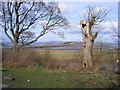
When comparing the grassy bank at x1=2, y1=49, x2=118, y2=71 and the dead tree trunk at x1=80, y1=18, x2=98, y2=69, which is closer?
the dead tree trunk at x1=80, y1=18, x2=98, y2=69

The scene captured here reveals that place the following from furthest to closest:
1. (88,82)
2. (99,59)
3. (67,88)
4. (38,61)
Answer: (38,61), (99,59), (88,82), (67,88)

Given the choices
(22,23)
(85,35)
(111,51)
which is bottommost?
(111,51)

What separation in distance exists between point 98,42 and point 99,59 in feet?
5.88

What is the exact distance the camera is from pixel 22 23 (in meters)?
28.6

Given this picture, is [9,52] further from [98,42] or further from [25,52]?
[98,42]

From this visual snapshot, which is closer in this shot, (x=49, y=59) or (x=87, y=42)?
(x=87, y=42)

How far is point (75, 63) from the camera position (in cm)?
1972

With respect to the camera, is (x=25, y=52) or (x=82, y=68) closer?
(x=82, y=68)

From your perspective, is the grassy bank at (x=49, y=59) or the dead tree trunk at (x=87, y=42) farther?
the grassy bank at (x=49, y=59)

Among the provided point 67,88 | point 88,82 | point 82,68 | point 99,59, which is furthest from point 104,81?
point 99,59

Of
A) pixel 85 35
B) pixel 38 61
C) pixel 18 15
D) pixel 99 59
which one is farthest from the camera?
pixel 18 15

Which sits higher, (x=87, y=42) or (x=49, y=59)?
(x=87, y=42)

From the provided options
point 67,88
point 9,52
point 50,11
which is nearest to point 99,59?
point 9,52

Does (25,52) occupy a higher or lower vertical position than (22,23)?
lower
